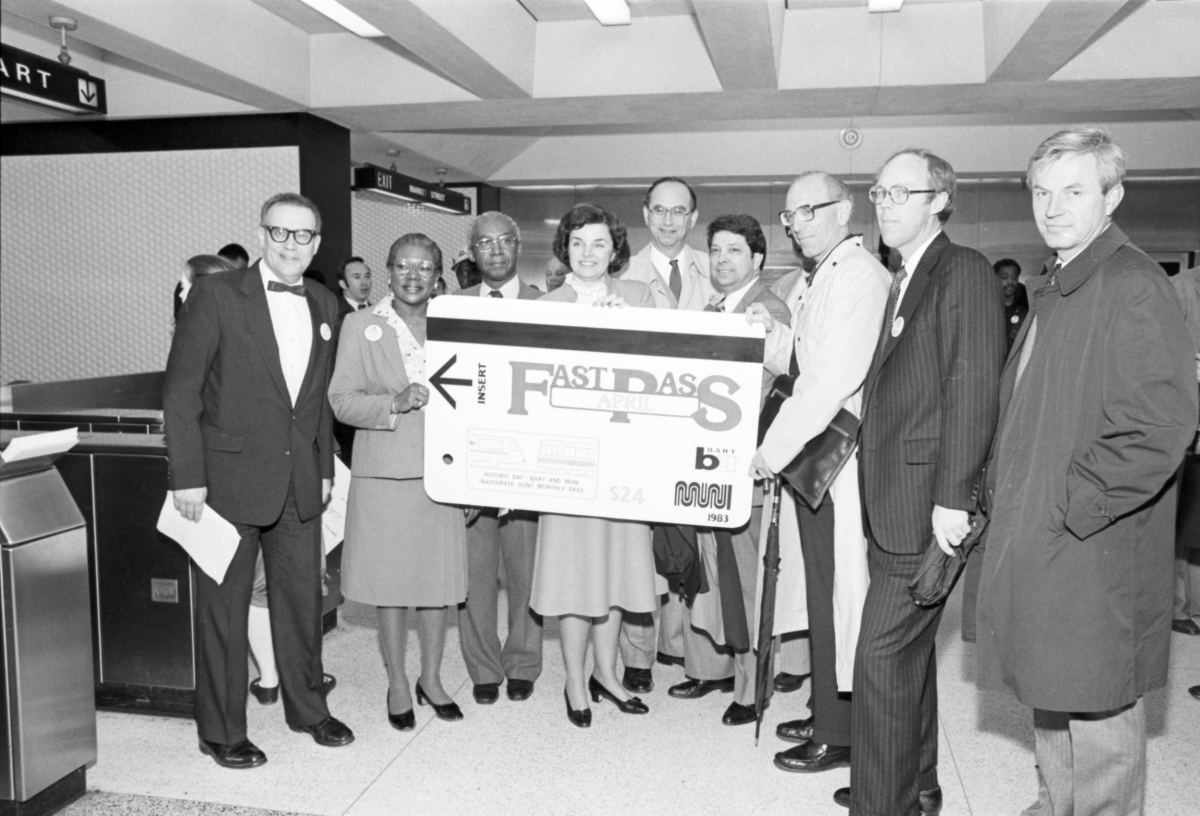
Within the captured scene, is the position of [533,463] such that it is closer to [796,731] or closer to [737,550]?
[737,550]

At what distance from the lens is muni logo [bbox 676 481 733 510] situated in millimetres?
3057

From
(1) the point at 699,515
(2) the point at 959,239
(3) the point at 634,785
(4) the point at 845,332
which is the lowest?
(3) the point at 634,785

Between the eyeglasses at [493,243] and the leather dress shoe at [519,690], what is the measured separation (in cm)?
168

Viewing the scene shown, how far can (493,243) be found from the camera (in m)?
3.60

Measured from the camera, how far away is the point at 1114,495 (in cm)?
200

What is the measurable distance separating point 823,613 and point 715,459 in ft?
1.93

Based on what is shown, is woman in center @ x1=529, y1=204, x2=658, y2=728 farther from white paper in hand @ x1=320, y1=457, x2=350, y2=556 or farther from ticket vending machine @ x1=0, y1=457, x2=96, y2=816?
ticket vending machine @ x1=0, y1=457, x2=96, y2=816

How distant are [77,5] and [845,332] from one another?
16.0ft

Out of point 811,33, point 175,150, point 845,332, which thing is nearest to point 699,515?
point 845,332

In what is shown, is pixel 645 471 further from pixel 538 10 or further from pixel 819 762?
pixel 538 10

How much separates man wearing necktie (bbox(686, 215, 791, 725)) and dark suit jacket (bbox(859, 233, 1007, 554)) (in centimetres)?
79

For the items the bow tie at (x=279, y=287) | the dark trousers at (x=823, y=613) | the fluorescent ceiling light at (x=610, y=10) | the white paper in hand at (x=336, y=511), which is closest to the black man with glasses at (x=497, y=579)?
the white paper in hand at (x=336, y=511)

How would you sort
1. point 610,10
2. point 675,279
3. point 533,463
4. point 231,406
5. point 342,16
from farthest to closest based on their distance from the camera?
point 610,10 → point 342,16 → point 675,279 → point 533,463 → point 231,406

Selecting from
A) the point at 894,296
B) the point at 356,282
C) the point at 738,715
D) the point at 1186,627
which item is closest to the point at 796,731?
the point at 738,715
